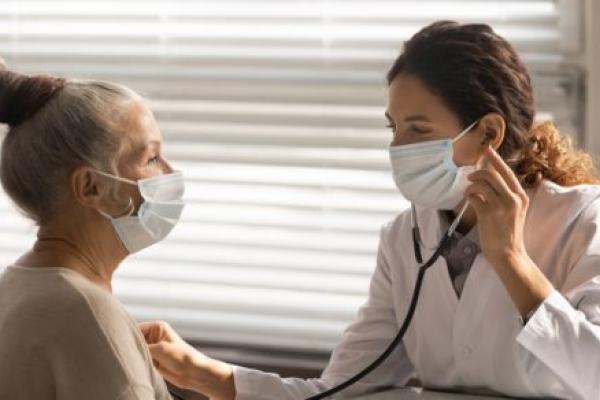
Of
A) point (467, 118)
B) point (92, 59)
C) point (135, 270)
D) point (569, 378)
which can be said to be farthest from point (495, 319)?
point (92, 59)

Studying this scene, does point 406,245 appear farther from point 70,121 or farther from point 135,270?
point 135,270

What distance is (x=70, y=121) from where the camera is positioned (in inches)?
70.4

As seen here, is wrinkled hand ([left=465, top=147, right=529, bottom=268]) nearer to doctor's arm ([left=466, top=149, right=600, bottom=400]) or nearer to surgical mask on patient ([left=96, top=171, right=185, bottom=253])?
doctor's arm ([left=466, top=149, right=600, bottom=400])

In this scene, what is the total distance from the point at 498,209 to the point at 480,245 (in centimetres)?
14

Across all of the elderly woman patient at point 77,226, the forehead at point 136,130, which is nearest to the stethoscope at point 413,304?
the elderly woman patient at point 77,226

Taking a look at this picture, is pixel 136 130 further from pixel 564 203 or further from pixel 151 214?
pixel 564 203

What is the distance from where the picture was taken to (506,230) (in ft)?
6.30

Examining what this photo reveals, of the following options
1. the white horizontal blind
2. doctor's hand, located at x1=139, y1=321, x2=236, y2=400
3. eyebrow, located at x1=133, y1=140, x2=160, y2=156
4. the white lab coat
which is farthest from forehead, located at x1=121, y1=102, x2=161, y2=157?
the white horizontal blind

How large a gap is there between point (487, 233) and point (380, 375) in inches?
17.5

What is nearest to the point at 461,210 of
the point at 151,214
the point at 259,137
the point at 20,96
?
the point at 151,214

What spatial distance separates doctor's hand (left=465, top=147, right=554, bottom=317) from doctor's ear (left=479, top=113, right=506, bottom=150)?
70mm

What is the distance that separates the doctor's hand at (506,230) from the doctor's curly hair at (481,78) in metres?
0.11

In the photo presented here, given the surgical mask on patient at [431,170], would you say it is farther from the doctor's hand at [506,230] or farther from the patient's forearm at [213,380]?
the patient's forearm at [213,380]

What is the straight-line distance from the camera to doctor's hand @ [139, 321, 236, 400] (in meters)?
2.11
